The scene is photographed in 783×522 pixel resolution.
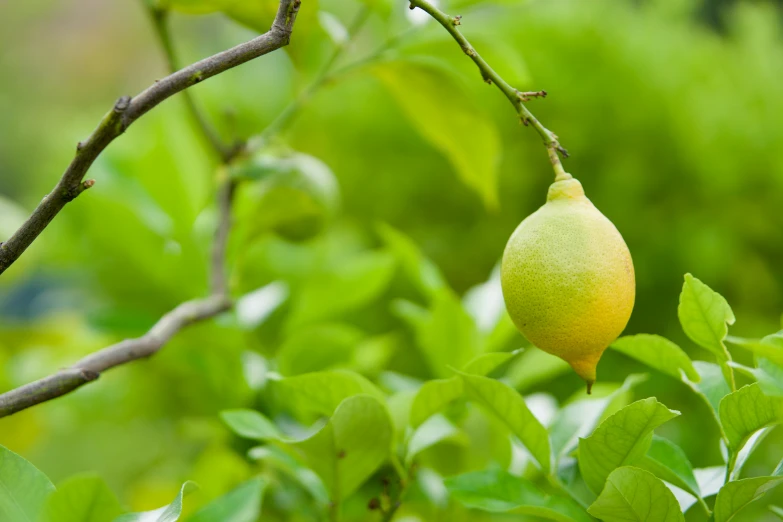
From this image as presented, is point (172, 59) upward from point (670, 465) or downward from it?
upward

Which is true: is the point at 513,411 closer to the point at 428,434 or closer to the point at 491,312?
the point at 428,434

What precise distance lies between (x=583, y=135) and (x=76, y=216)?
954mm

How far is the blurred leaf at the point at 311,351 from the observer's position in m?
0.63

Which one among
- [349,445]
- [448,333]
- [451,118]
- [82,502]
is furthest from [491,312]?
[82,502]

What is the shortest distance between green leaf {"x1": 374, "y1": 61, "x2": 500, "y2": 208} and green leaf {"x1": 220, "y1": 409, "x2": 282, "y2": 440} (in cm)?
26

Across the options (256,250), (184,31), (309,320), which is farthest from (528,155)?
(184,31)

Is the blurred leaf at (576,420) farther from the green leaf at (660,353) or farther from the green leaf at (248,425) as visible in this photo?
the green leaf at (248,425)

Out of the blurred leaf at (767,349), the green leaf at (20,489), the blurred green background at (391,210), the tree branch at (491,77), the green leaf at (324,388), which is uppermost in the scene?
the tree branch at (491,77)

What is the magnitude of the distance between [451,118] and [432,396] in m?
0.25

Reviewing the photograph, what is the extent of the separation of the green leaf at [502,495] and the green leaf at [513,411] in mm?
17

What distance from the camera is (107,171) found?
79cm

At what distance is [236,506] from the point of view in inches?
15.1

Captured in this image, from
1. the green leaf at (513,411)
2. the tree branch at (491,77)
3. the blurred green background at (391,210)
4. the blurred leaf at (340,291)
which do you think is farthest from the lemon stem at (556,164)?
the blurred leaf at (340,291)

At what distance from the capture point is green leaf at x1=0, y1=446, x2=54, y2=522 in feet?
1.08
